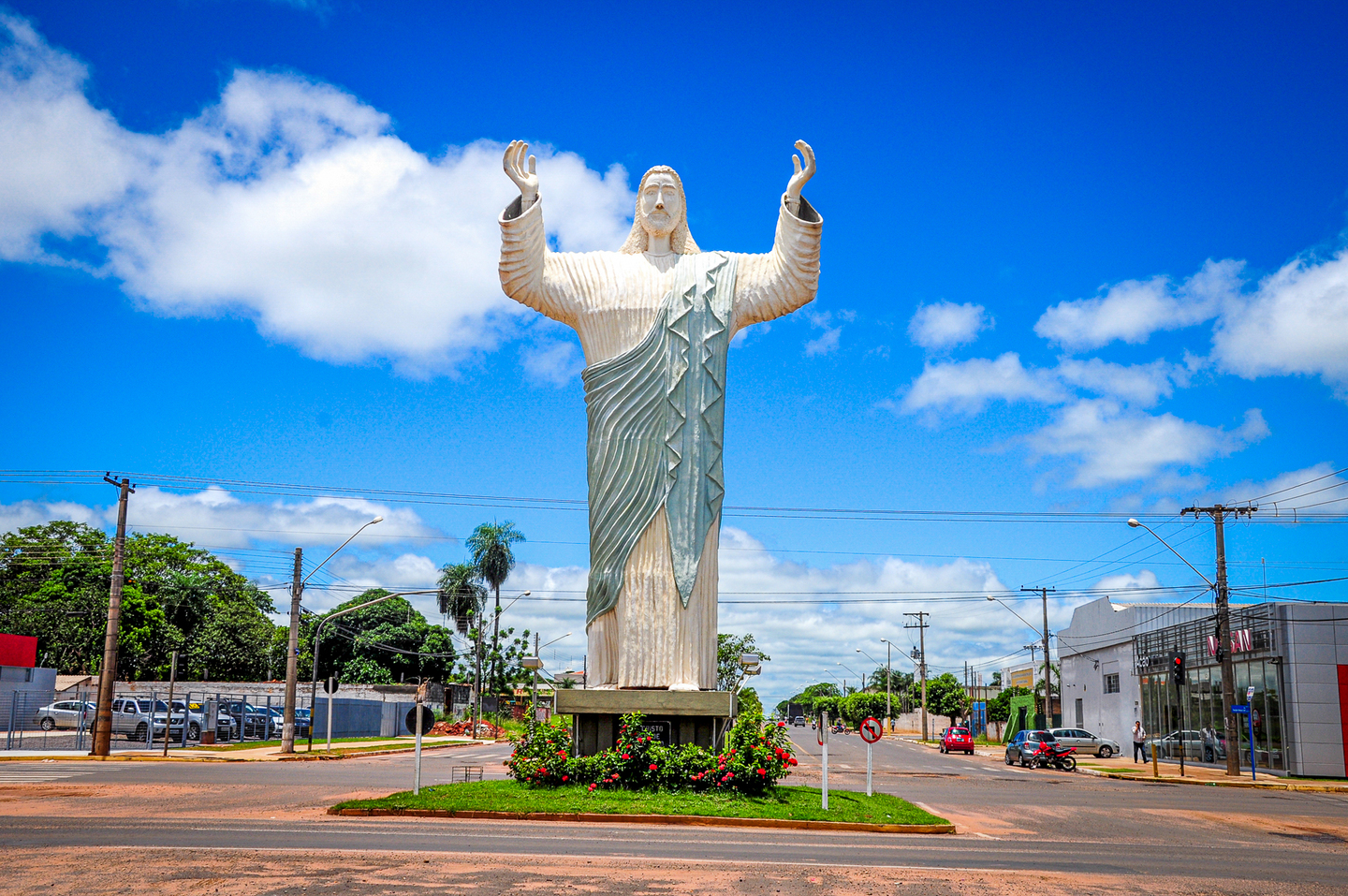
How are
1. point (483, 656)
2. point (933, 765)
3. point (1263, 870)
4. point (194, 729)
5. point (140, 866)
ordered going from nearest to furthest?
point (140, 866), point (1263, 870), point (933, 765), point (194, 729), point (483, 656)

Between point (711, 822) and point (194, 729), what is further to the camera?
point (194, 729)

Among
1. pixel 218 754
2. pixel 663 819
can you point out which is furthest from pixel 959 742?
pixel 663 819

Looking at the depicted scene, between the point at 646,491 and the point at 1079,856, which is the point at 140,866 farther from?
the point at 1079,856

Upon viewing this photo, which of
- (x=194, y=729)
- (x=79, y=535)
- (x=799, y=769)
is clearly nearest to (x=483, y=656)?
(x=194, y=729)

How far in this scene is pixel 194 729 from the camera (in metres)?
40.9

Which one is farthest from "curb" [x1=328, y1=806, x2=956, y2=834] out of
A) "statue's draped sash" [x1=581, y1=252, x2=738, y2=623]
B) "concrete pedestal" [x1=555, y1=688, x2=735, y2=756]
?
"statue's draped sash" [x1=581, y1=252, x2=738, y2=623]

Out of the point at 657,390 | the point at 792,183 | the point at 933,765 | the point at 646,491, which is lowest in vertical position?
the point at 933,765

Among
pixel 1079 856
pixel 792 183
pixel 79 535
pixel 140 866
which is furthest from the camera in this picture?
pixel 79 535

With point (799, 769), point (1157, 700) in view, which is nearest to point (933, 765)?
point (799, 769)

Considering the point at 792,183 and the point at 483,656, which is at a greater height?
the point at 792,183

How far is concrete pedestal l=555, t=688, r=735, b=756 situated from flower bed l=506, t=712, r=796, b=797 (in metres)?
0.21

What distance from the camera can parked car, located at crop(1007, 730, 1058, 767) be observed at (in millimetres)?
39125

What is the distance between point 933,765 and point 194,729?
27.4 metres

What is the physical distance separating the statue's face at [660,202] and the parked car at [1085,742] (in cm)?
3401
